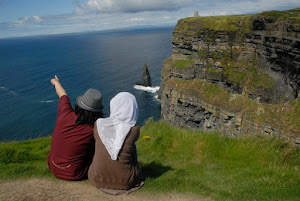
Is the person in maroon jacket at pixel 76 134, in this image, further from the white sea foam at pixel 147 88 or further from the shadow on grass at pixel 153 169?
the white sea foam at pixel 147 88

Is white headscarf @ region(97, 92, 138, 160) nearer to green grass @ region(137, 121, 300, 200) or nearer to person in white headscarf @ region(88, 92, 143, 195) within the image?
person in white headscarf @ region(88, 92, 143, 195)

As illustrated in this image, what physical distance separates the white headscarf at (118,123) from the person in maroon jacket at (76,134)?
0.46 metres

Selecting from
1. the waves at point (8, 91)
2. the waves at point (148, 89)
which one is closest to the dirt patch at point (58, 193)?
the waves at point (148, 89)

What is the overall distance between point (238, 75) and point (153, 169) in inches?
1354

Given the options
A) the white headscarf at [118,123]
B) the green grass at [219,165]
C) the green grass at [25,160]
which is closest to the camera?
the white headscarf at [118,123]

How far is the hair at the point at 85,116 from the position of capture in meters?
5.64

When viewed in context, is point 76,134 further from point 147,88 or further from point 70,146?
point 147,88

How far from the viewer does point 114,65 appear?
347 ft

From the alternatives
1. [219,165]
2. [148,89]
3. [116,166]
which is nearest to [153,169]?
[219,165]

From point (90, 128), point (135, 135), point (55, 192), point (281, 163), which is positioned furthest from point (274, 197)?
point (55, 192)

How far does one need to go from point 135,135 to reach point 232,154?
5.20m

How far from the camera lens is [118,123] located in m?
5.34

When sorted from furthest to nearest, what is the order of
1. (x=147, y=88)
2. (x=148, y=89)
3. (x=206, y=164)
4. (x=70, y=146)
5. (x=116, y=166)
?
(x=147, y=88) < (x=148, y=89) < (x=206, y=164) < (x=70, y=146) < (x=116, y=166)

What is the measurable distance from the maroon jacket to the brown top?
1.28ft
